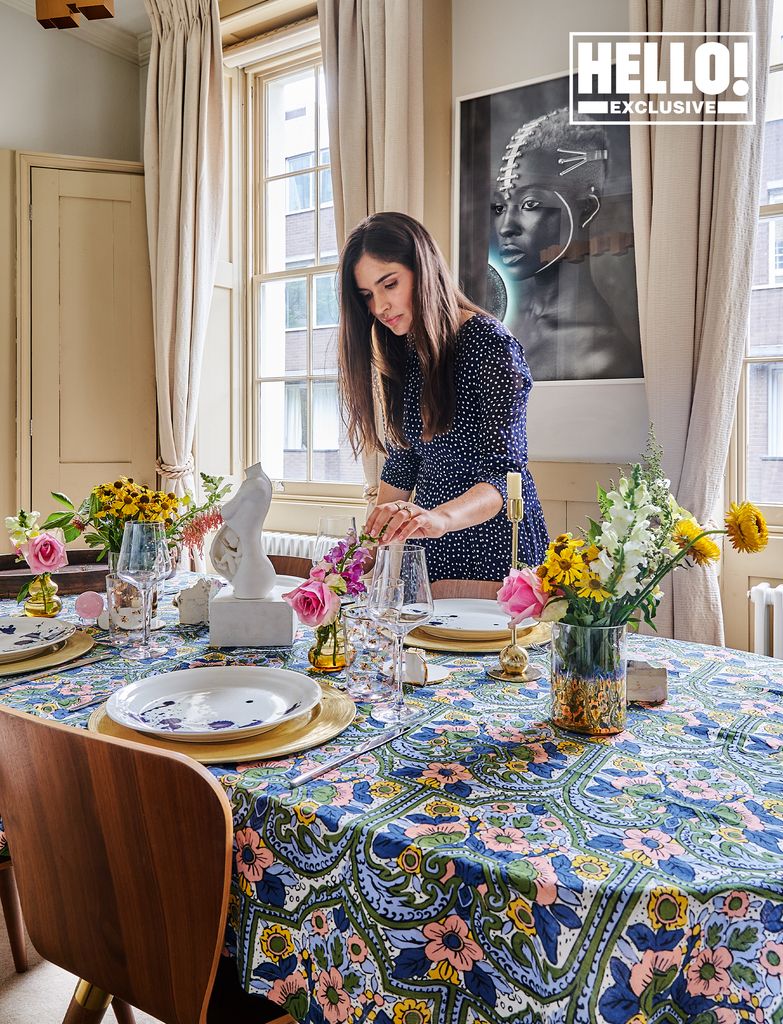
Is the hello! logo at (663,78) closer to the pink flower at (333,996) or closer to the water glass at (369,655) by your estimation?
the water glass at (369,655)

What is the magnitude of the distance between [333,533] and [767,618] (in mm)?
1631

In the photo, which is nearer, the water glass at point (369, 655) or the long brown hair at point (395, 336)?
the water glass at point (369, 655)

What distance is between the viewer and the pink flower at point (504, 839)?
728 millimetres

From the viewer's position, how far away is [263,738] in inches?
39.2

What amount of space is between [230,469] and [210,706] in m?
3.12

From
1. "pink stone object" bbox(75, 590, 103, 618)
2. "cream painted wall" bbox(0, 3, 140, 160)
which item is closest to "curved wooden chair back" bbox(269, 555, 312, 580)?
"pink stone object" bbox(75, 590, 103, 618)

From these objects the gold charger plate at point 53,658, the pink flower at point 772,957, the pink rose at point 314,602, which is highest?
the pink rose at point 314,602

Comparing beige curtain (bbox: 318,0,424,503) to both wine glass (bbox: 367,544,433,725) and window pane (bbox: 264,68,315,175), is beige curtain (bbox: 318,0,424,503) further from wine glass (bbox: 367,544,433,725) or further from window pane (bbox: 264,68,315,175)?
wine glass (bbox: 367,544,433,725)

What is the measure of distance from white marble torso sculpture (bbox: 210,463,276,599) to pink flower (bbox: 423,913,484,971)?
0.77 m

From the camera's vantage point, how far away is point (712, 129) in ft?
7.76

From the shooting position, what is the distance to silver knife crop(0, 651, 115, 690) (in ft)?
4.14

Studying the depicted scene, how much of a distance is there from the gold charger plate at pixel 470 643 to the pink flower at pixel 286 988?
0.69 m

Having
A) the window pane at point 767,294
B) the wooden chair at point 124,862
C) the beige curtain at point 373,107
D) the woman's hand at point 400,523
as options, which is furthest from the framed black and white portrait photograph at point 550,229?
the wooden chair at point 124,862

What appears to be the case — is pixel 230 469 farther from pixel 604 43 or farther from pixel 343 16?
pixel 604 43
